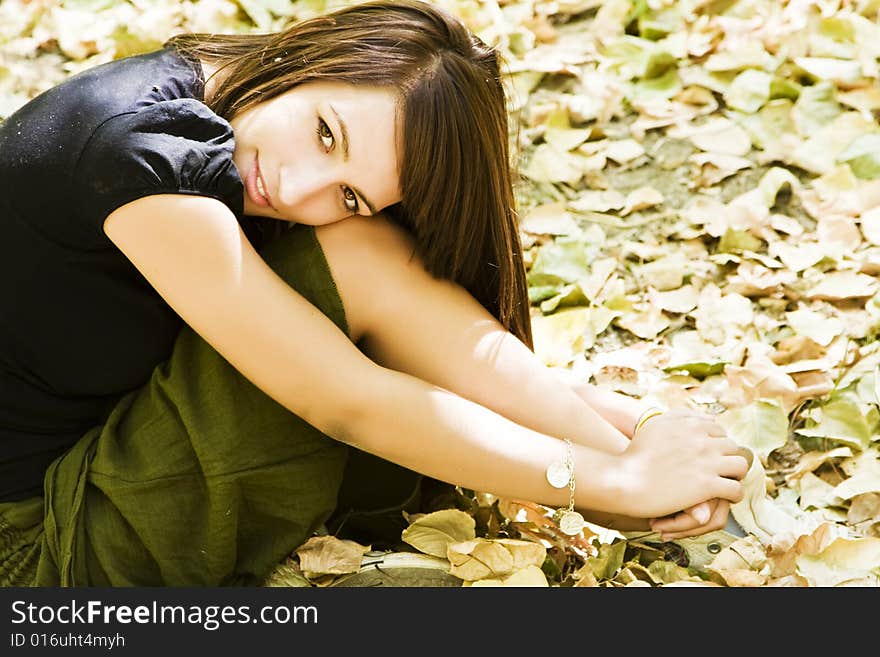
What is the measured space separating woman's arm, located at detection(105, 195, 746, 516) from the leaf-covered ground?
0.31ft

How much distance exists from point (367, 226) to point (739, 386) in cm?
68

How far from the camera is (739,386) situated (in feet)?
5.77

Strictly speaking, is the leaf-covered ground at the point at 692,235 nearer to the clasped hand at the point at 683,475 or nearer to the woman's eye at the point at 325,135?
the clasped hand at the point at 683,475

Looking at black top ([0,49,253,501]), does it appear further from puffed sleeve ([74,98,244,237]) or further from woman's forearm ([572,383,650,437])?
woman's forearm ([572,383,650,437])

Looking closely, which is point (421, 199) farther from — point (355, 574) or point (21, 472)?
point (21, 472)

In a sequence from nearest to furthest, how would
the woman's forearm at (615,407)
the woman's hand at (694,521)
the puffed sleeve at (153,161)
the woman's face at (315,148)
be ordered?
the puffed sleeve at (153,161) → the woman's face at (315,148) → the woman's hand at (694,521) → the woman's forearm at (615,407)

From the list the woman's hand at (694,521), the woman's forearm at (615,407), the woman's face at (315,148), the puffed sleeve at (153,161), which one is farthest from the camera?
the woman's forearm at (615,407)

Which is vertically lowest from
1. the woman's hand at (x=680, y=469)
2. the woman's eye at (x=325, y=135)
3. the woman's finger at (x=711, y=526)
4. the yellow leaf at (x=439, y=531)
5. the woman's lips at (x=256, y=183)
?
the woman's finger at (x=711, y=526)

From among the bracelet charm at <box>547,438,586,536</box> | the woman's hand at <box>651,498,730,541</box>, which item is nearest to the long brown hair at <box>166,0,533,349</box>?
the bracelet charm at <box>547,438,586,536</box>

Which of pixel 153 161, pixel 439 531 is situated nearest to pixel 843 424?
pixel 439 531

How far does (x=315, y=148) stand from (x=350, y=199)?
0.07 meters

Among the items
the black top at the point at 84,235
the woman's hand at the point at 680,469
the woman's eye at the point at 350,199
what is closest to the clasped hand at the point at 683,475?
the woman's hand at the point at 680,469

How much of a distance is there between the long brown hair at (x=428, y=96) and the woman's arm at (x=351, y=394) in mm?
187

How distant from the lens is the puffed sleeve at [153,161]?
3.96 ft
